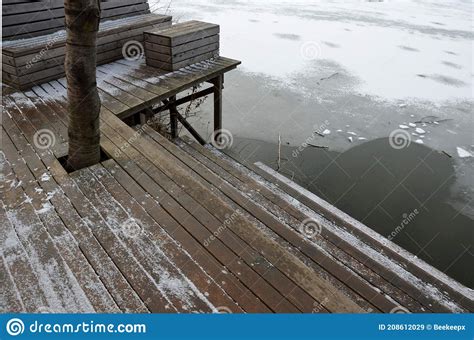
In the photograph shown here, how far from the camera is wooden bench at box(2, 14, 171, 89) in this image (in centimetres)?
514

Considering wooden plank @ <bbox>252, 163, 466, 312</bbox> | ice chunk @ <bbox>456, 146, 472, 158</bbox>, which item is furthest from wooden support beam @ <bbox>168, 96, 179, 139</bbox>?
ice chunk @ <bbox>456, 146, 472, 158</bbox>

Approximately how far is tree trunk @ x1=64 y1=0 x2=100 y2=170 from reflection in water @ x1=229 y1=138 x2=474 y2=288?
3.92 metres

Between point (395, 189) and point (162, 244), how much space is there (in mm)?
4848

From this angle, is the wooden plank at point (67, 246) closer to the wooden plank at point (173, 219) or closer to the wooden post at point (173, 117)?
the wooden plank at point (173, 219)

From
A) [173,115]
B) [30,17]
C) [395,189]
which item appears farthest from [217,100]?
[395,189]

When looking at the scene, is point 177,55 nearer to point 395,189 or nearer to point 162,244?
point 162,244

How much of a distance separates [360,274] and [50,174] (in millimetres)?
3212

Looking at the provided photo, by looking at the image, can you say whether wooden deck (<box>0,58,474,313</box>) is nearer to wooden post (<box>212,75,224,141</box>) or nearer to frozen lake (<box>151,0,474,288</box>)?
frozen lake (<box>151,0,474,288</box>)

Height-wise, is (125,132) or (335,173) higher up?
(125,132)

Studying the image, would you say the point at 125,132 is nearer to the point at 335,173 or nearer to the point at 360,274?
the point at 360,274

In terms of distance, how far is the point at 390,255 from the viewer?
4.08 meters

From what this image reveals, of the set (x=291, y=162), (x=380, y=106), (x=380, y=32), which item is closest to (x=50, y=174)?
(x=291, y=162)

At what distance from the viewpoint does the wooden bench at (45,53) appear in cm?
514

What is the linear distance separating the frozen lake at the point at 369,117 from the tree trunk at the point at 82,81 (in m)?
3.93
